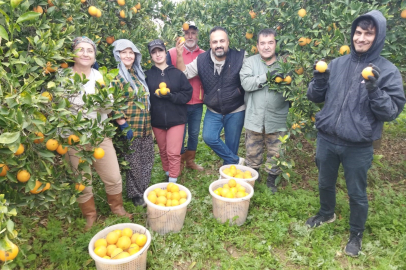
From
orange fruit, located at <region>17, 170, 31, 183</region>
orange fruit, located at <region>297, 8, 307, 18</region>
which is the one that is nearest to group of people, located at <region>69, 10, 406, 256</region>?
orange fruit, located at <region>297, 8, 307, 18</region>

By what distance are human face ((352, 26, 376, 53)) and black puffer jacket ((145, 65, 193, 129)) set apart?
181 cm

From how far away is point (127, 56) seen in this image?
2885 millimetres

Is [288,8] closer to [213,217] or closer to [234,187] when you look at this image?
[234,187]

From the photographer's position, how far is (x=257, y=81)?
3.11 m

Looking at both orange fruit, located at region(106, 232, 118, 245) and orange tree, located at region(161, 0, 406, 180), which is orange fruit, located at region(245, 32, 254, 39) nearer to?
orange tree, located at region(161, 0, 406, 180)

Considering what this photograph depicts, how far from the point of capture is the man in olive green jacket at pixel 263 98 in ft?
10.2

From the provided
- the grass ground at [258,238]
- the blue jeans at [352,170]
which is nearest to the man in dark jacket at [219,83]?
the grass ground at [258,238]

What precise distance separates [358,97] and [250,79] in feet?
3.98

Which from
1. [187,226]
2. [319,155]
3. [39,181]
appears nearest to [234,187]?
[187,226]

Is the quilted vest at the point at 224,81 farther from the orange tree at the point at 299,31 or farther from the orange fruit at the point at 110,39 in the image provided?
the orange fruit at the point at 110,39

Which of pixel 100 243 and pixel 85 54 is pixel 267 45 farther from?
pixel 100 243

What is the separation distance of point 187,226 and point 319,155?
1.55m

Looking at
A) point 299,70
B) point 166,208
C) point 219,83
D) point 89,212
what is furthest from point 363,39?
point 89,212

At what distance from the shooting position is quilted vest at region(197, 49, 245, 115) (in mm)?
3365
